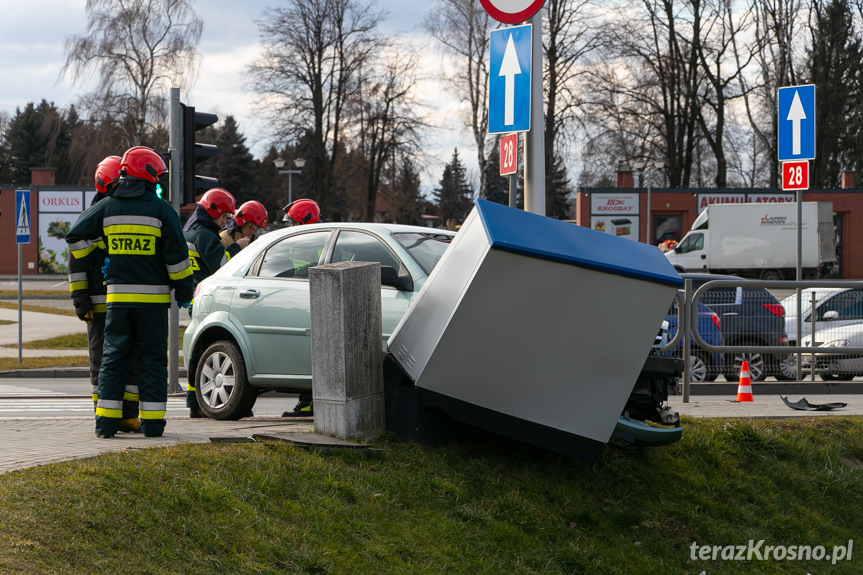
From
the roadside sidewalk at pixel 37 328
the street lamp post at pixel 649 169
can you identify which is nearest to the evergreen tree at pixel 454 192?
the street lamp post at pixel 649 169

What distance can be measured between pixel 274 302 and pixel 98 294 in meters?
1.42

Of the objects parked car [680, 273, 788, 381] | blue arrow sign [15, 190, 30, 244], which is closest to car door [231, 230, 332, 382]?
parked car [680, 273, 788, 381]

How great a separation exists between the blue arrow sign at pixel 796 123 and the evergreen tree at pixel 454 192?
4126 inches

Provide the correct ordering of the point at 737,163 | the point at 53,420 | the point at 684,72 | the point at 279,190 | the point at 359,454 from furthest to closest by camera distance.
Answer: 1. the point at 279,190
2. the point at 737,163
3. the point at 684,72
4. the point at 53,420
5. the point at 359,454

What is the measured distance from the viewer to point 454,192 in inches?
4808

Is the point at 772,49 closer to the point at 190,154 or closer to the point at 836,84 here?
the point at 836,84

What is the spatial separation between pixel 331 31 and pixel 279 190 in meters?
37.1

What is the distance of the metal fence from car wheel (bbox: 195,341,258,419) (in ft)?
16.3

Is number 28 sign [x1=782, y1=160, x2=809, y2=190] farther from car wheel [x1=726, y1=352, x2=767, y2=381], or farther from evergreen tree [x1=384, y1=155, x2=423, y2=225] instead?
evergreen tree [x1=384, y1=155, x2=423, y2=225]

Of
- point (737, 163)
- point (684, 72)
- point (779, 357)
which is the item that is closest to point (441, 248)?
point (779, 357)

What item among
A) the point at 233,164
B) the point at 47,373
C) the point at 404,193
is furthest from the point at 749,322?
the point at 233,164

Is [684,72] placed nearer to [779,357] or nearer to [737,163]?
[737,163]

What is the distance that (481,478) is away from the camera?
231 inches

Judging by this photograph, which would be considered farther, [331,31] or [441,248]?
[331,31]
